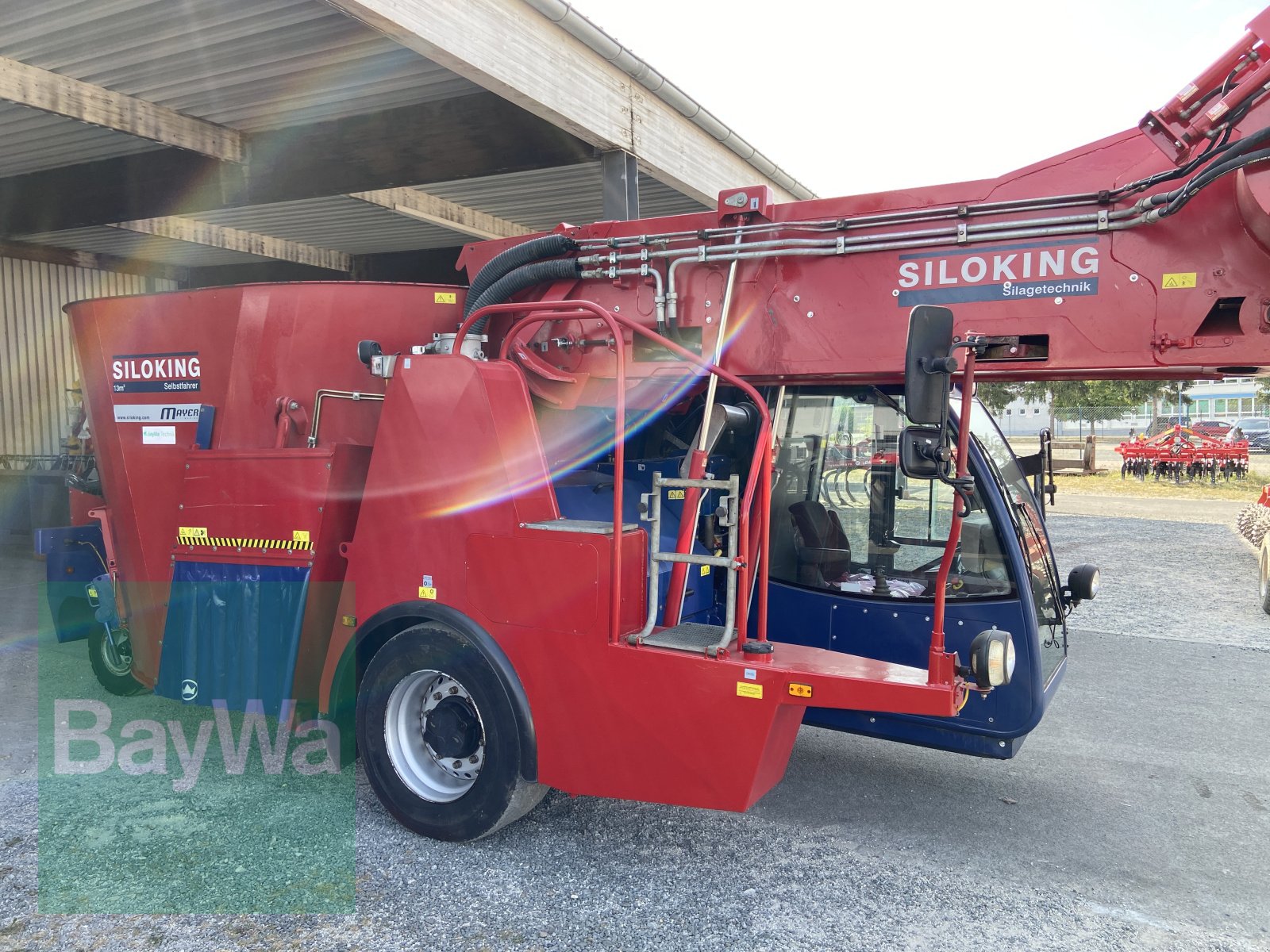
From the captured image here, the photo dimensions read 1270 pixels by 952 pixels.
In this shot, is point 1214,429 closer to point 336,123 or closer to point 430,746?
point 336,123

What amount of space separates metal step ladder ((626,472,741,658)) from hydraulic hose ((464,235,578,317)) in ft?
4.78

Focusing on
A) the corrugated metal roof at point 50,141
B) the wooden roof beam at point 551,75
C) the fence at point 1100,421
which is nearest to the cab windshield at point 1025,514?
the wooden roof beam at point 551,75

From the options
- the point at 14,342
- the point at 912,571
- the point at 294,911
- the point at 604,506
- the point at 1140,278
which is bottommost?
the point at 294,911

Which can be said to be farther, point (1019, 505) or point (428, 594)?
point (1019, 505)

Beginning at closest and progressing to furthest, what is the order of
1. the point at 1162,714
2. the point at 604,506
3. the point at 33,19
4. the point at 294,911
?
the point at 294,911 → the point at 604,506 → the point at 1162,714 → the point at 33,19

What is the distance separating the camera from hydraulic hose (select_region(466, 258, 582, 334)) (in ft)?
14.7

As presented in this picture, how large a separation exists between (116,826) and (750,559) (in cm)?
306

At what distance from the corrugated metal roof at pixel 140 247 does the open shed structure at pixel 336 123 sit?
59cm

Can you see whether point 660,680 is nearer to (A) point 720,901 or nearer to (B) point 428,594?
(A) point 720,901

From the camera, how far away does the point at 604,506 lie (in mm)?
4395

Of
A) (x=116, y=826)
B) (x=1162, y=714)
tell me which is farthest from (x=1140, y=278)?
(x=116, y=826)

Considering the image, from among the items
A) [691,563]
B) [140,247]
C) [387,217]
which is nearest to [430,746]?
[691,563]

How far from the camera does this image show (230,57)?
7117mm

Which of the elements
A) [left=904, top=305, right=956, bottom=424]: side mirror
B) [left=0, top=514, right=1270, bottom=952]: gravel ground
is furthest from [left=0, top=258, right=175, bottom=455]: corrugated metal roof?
[left=904, top=305, right=956, bottom=424]: side mirror
